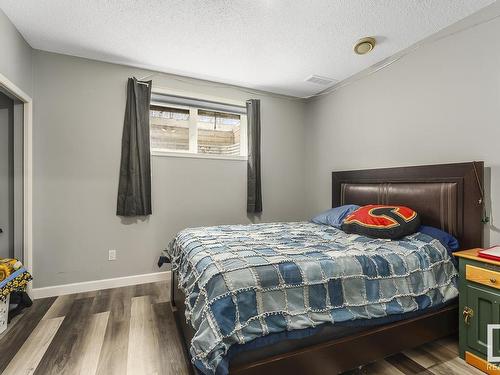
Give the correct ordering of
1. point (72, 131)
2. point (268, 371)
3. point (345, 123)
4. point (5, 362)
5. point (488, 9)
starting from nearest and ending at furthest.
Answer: point (268, 371) → point (5, 362) → point (488, 9) → point (72, 131) → point (345, 123)

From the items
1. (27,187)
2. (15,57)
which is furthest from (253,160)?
(15,57)

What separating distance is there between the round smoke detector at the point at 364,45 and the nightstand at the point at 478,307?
6.64 feet

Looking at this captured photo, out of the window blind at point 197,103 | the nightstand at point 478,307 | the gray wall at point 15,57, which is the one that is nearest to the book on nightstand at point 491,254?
the nightstand at point 478,307

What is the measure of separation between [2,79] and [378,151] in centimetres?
362

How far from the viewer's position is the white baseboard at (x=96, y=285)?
2.60 metres

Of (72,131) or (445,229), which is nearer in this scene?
(445,229)

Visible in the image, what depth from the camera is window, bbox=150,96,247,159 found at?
3.27 meters

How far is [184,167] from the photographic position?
3252 millimetres

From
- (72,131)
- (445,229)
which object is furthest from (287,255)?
(72,131)

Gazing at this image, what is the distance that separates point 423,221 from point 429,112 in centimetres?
104

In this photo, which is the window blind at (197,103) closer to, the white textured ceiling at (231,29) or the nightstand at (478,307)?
the white textured ceiling at (231,29)

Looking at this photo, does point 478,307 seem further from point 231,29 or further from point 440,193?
point 231,29

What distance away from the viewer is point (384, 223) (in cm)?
211

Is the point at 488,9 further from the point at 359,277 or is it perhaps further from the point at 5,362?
the point at 5,362
